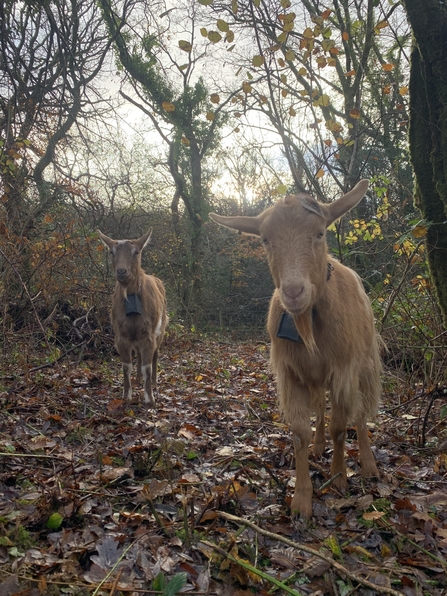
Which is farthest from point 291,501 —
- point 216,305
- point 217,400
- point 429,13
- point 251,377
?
point 216,305

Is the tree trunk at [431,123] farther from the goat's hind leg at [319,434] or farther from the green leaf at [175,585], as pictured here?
the green leaf at [175,585]

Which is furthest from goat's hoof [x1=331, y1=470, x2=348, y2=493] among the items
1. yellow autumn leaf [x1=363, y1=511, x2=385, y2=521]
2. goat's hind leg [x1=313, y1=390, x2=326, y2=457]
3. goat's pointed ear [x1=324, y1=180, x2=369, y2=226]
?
goat's pointed ear [x1=324, y1=180, x2=369, y2=226]

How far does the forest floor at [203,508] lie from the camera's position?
7.55 feet

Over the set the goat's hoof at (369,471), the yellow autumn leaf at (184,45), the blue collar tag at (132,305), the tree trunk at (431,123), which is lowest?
the goat's hoof at (369,471)

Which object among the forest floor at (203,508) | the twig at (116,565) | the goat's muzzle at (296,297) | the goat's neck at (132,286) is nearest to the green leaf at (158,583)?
the forest floor at (203,508)

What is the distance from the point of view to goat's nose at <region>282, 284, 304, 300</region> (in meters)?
2.95

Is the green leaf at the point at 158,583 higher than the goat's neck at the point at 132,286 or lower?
lower

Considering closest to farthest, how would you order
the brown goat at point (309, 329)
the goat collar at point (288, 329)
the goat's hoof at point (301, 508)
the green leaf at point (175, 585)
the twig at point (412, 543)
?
1. the green leaf at point (175, 585)
2. the twig at point (412, 543)
3. the goat's hoof at point (301, 508)
4. the brown goat at point (309, 329)
5. the goat collar at point (288, 329)

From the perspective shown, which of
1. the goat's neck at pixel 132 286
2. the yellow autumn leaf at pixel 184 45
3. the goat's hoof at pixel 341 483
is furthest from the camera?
the goat's neck at pixel 132 286

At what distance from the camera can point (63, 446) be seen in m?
4.13

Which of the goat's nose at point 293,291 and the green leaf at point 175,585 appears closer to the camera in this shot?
the green leaf at point 175,585

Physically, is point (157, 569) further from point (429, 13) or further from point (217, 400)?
point (429, 13)

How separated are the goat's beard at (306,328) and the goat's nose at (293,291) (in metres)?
0.35

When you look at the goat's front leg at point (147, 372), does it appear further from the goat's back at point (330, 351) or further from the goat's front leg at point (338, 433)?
the goat's front leg at point (338, 433)
